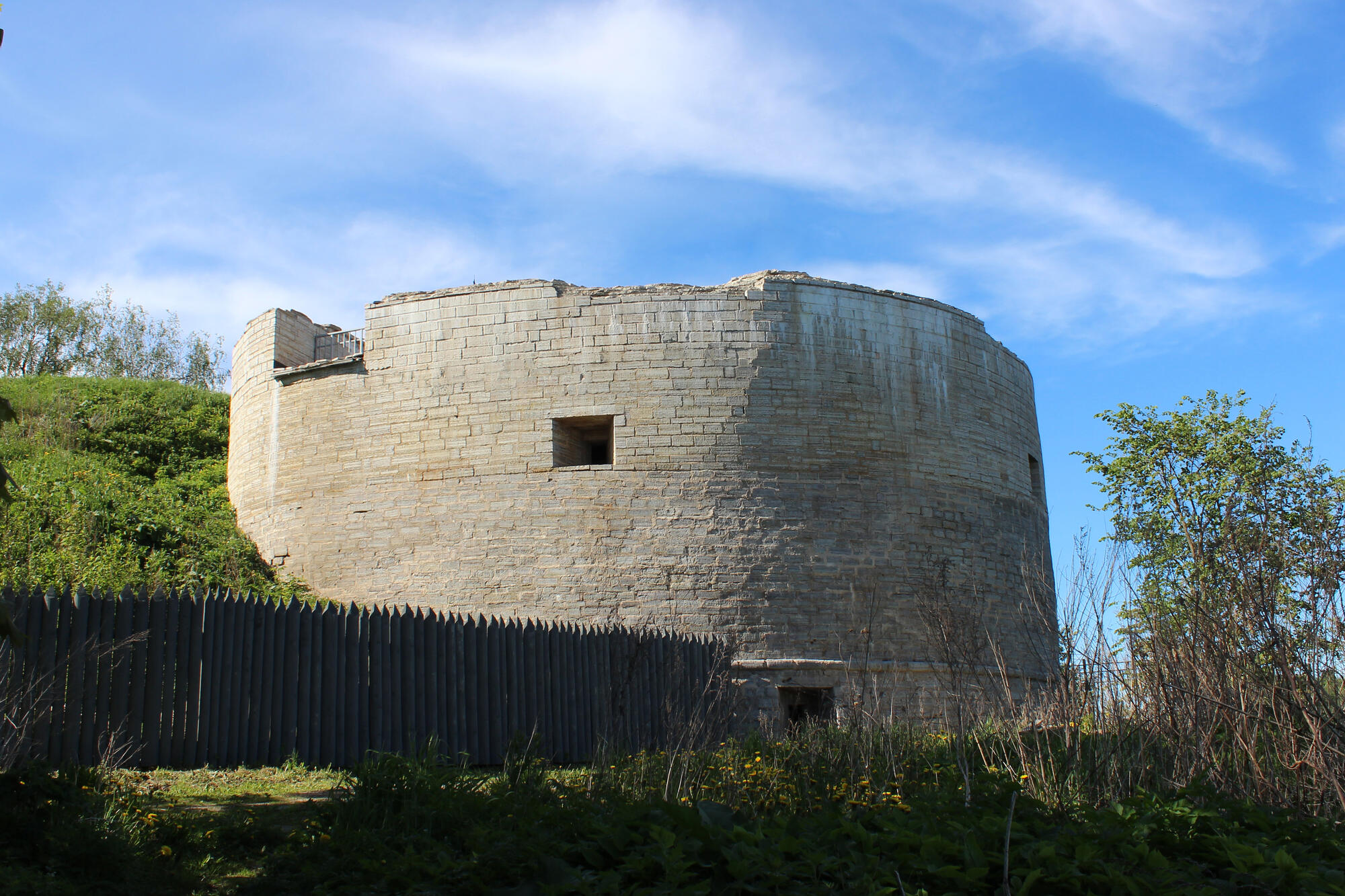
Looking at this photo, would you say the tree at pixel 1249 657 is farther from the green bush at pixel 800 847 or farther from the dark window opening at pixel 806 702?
the dark window opening at pixel 806 702

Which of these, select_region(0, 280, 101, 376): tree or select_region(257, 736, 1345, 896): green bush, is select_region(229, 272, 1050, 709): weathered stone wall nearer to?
select_region(257, 736, 1345, 896): green bush

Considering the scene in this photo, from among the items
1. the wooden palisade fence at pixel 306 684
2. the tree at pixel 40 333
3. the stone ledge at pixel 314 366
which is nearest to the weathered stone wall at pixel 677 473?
the stone ledge at pixel 314 366

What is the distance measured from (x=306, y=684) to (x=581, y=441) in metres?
6.08

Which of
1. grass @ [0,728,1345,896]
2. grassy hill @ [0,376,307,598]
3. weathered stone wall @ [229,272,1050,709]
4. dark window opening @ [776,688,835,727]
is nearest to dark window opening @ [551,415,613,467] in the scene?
weathered stone wall @ [229,272,1050,709]

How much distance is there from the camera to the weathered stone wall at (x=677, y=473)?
1287 cm

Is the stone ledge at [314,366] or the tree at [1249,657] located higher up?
the stone ledge at [314,366]

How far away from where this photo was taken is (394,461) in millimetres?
13656

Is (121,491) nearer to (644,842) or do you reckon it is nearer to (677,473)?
(677,473)

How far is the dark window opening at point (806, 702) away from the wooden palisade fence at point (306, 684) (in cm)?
166

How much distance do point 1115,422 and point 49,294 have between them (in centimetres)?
3071

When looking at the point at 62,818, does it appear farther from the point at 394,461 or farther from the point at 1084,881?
the point at 394,461

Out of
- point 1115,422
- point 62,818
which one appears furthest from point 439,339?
point 1115,422

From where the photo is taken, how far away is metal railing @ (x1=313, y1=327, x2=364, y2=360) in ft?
53.5

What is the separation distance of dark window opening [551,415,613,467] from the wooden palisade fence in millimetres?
2857
